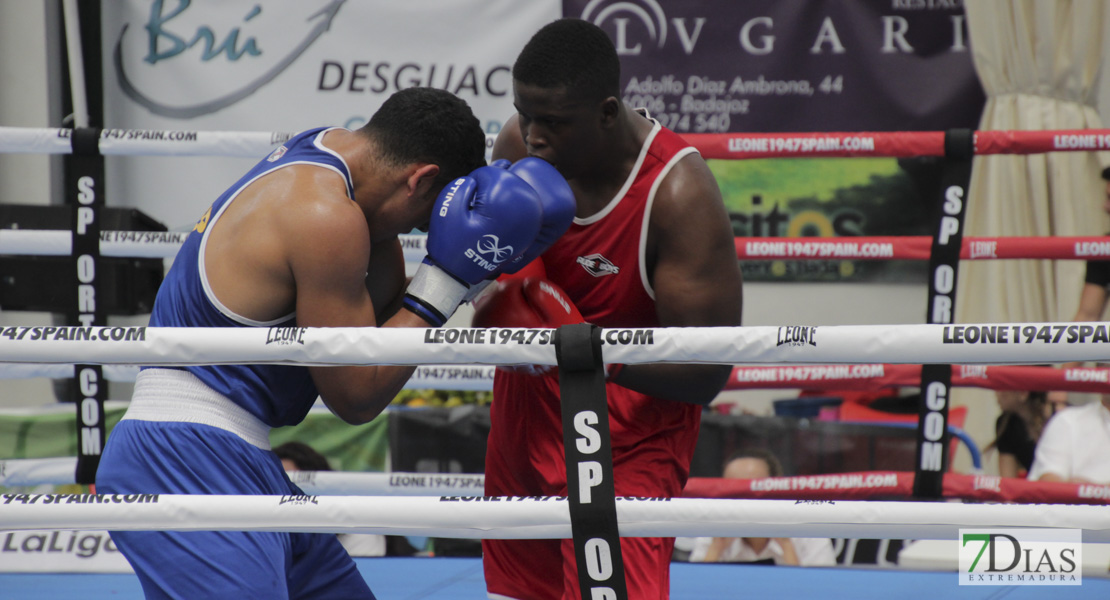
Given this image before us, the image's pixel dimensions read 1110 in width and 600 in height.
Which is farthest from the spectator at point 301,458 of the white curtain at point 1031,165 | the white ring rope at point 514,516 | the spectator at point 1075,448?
the white curtain at point 1031,165

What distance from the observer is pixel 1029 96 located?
461cm

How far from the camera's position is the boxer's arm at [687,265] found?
5.72 ft

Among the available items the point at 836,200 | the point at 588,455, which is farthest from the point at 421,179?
the point at 836,200

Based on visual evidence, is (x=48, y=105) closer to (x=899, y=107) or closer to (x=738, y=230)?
(x=738, y=230)

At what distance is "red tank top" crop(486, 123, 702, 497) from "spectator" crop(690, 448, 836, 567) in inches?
50.0

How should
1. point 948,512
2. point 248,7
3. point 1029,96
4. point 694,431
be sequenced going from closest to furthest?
point 948,512 < point 694,431 < point 1029,96 < point 248,7

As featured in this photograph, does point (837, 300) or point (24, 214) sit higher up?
point (24, 214)

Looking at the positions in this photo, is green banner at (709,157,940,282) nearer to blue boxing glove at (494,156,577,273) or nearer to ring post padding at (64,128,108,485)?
ring post padding at (64,128,108,485)

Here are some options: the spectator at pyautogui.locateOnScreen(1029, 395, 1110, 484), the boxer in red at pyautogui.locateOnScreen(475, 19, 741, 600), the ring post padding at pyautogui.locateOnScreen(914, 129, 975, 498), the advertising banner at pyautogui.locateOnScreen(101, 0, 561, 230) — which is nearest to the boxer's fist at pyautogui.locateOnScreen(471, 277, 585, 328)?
the boxer in red at pyautogui.locateOnScreen(475, 19, 741, 600)

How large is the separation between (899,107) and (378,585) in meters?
3.53

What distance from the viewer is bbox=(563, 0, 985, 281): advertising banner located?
4844mm

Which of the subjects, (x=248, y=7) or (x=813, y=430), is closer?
(x=813, y=430)

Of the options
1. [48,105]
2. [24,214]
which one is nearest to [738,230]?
[24,214]

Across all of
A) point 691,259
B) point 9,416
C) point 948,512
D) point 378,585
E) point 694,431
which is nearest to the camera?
point 948,512
